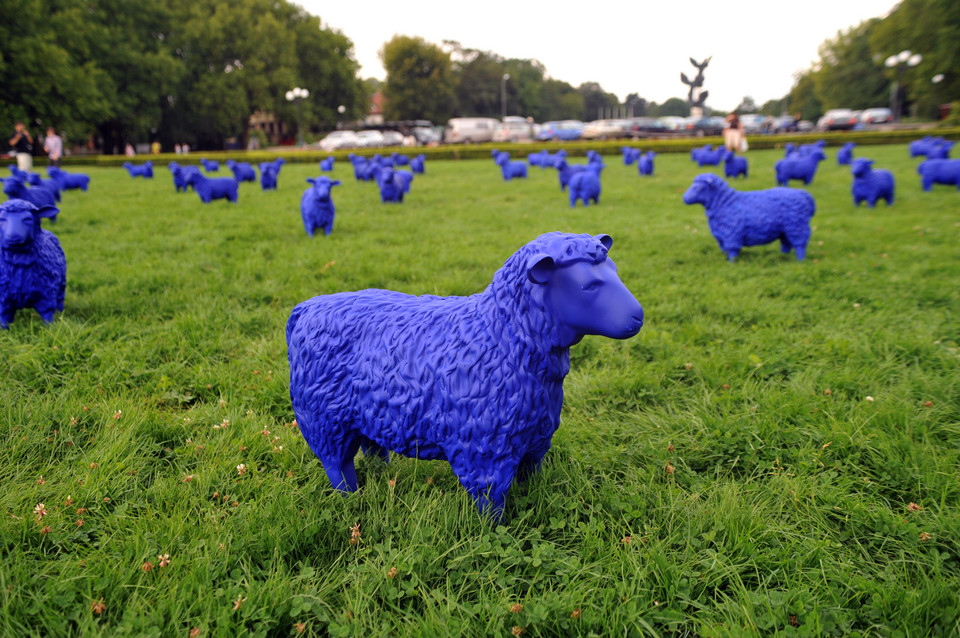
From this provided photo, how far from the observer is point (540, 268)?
1.96 metres

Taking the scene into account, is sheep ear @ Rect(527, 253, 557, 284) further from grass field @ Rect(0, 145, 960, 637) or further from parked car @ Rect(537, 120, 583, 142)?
parked car @ Rect(537, 120, 583, 142)

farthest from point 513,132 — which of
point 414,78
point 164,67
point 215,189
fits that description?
point 215,189

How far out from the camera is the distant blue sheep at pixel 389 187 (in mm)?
11906

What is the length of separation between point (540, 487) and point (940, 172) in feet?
44.5

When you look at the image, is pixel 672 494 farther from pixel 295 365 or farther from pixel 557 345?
pixel 295 365

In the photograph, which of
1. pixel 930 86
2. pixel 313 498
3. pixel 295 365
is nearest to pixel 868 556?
pixel 313 498

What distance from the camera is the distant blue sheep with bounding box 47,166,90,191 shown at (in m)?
13.6

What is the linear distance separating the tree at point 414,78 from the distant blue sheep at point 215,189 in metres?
55.2

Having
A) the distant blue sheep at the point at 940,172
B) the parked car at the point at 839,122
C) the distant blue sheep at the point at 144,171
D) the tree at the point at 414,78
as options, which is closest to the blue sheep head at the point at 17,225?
the distant blue sheep at the point at 940,172

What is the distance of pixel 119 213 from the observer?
1049 centimetres

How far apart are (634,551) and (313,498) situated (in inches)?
59.1

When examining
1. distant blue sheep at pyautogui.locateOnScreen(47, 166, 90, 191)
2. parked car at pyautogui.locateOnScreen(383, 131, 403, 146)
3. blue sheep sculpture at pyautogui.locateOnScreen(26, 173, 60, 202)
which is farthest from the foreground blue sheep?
parked car at pyautogui.locateOnScreen(383, 131, 403, 146)

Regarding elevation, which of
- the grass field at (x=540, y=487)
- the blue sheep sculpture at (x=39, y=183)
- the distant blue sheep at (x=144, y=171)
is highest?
the distant blue sheep at (x=144, y=171)

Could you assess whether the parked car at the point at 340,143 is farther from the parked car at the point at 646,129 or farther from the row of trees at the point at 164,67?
the parked car at the point at 646,129
